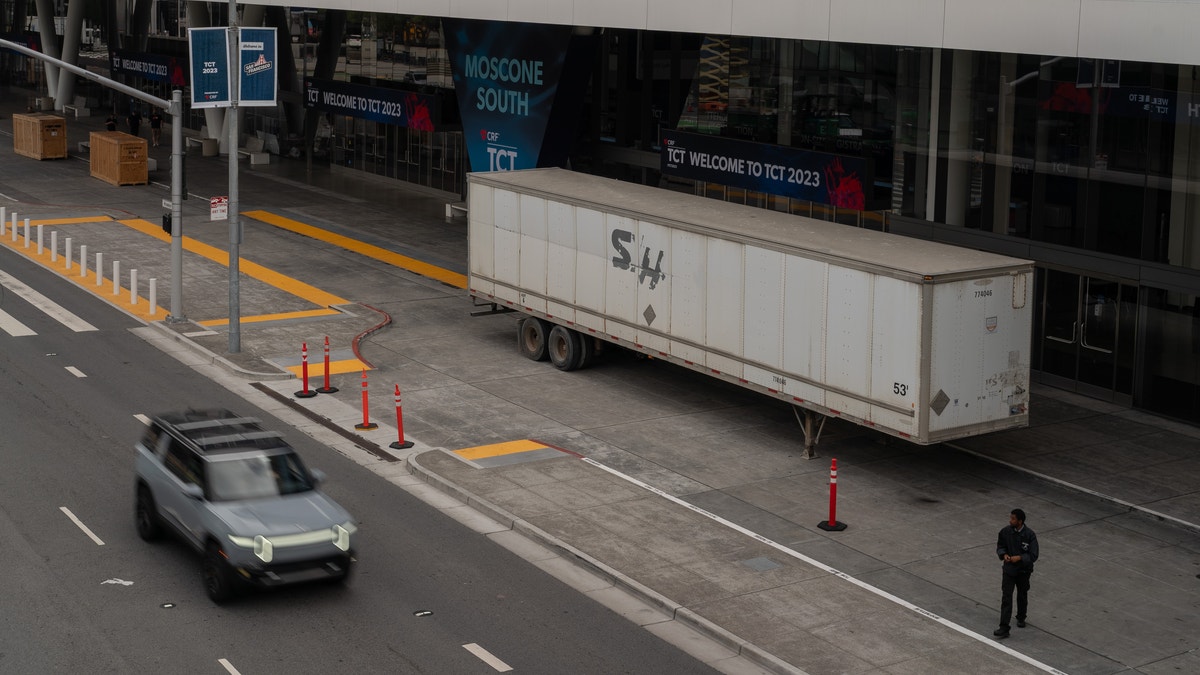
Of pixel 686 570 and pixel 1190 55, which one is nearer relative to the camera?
pixel 686 570

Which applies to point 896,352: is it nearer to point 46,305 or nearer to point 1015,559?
point 1015,559

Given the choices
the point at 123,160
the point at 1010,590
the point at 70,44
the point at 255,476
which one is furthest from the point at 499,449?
the point at 70,44

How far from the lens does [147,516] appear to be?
19656 mm

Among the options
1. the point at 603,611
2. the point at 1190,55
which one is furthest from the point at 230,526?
the point at 1190,55

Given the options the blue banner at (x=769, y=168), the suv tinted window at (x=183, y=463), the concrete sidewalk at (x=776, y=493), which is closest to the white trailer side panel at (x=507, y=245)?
the concrete sidewalk at (x=776, y=493)

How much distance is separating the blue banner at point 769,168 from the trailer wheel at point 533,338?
26.5 ft

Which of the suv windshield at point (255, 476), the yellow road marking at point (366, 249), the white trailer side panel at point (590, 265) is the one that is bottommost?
the suv windshield at point (255, 476)

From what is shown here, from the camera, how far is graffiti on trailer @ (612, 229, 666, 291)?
90.3ft

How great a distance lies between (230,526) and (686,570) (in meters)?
6.08

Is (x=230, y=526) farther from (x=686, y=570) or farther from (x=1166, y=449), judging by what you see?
(x=1166, y=449)

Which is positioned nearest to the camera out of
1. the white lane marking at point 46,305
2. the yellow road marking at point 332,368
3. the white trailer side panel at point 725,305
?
the white trailer side panel at point 725,305

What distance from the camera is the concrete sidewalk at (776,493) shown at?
18.1m

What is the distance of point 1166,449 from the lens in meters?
26.2

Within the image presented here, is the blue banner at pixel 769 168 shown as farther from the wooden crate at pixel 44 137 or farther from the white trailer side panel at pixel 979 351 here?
the wooden crate at pixel 44 137
